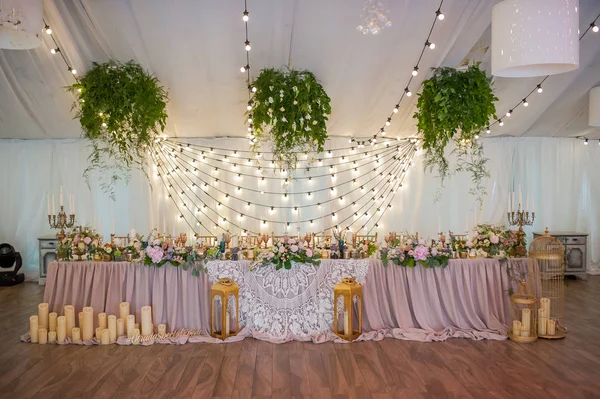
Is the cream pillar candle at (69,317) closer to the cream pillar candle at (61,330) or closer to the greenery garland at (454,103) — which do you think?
the cream pillar candle at (61,330)

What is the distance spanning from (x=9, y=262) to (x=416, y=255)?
6350 millimetres

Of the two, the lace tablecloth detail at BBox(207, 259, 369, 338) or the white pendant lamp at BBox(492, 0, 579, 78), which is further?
the lace tablecloth detail at BBox(207, 259, 369, 338)

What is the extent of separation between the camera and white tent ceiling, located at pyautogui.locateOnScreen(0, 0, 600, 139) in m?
5.93

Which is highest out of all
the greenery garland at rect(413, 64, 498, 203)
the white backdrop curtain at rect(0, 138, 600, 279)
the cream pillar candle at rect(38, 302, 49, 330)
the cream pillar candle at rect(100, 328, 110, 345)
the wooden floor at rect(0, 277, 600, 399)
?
the greenery garland at rect(413, 64, 498, 203)

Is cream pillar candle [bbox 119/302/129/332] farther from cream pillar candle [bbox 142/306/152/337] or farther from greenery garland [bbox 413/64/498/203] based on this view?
greenery garland [bbox 413/64/498/203]

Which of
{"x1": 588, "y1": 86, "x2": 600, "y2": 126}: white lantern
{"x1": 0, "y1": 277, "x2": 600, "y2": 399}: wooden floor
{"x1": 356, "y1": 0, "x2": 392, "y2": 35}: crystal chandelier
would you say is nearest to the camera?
{"x1": 0, "y1": 277, "x2": 600, "y2": 399}: wooden floor

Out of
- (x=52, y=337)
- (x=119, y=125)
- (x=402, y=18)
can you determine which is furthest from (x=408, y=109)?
(x=52, y=337)

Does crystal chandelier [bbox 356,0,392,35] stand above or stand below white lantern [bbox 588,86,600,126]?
above

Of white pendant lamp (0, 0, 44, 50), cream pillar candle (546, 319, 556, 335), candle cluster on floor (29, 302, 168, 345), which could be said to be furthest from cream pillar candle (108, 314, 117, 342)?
cream pillar candle (546, 319, 556, 335)

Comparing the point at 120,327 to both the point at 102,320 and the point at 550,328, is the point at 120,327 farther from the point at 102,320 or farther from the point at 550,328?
the point at 550,328

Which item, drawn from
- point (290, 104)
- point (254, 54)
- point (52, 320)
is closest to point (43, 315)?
point (52, 320)

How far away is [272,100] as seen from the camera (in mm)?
6441

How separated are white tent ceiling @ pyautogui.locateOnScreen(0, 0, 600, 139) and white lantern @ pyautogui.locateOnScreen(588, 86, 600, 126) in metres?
0.16

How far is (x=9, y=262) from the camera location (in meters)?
8.35
